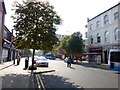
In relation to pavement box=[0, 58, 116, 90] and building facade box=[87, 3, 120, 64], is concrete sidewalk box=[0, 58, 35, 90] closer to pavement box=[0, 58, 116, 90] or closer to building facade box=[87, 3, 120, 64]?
pavement box=[0, 58, 116, 90]

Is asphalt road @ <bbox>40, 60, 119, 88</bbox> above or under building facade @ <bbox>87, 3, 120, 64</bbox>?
under

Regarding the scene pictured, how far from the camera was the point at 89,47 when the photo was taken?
49.1m

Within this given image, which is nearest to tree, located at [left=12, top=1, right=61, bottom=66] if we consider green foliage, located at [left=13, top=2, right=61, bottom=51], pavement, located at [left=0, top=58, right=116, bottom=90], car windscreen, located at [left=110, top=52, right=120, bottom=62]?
green foliage, located at [left=13, top=2, right=61, bottom=51]

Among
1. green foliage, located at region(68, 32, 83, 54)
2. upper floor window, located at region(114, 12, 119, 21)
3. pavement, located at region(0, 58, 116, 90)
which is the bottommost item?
pavement, located at region(0, 58, 116, 90)

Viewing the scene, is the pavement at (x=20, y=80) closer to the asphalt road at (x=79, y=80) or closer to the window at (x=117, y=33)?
the asphalt road at (x=79, y=80)

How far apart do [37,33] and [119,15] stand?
61.2ft

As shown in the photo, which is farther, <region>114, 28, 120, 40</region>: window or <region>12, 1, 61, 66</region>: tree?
<region>114, 28, 120, 40</region>: window

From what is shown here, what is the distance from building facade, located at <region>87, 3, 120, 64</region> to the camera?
122 ft

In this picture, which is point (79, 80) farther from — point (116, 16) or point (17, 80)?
point (116, 16)

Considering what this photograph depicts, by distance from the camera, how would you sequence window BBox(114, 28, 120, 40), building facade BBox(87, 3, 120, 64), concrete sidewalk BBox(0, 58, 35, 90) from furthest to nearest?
building facade BBox(87, 3, 120, 64), window BBox(114, 28, 120, 40), concrete sidewalk BBox(0, 58, 35, 90)

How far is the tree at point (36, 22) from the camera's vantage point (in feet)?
75.1

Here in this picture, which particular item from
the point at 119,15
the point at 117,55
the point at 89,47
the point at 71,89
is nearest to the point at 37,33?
the point at 117,55

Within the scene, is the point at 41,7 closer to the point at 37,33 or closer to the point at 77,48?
the point at 37,33

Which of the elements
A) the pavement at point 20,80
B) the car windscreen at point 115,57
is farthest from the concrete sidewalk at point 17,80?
the car windscreen at point 115,57
